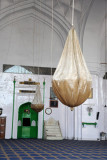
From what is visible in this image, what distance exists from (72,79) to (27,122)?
8.69 metres

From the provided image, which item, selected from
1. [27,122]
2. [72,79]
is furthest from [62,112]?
[72,79]

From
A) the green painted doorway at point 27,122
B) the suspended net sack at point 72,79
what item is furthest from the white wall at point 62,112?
the suspended net sack at point 72,79

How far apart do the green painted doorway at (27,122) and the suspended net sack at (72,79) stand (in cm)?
833

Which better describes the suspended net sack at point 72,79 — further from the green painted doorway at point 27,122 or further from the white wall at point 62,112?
the green painted doorway at point 27,122

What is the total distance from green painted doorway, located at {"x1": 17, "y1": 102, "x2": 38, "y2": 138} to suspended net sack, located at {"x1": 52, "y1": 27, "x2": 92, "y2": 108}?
27.3 ft

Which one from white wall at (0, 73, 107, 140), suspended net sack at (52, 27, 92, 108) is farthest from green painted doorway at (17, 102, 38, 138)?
suspended net sack at (52, 27, 92, 108)

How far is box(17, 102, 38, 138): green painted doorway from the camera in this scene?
427 inches

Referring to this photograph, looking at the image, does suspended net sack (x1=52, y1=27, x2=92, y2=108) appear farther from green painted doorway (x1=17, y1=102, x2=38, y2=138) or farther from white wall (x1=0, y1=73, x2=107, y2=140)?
green painted doorway (x1=17, y1=102, x2=38, y2=138)

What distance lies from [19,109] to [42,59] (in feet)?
8.47

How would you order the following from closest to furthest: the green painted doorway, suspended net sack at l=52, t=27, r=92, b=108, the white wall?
suspended net sack at l=52, t=27, r=92, b=108, the white wall, the green painted doorway

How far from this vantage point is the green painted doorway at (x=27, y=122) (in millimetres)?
10852

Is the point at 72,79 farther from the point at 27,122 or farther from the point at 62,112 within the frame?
the point at 27,122

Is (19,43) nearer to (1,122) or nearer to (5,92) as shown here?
(5,92)

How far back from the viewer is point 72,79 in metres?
2.64
